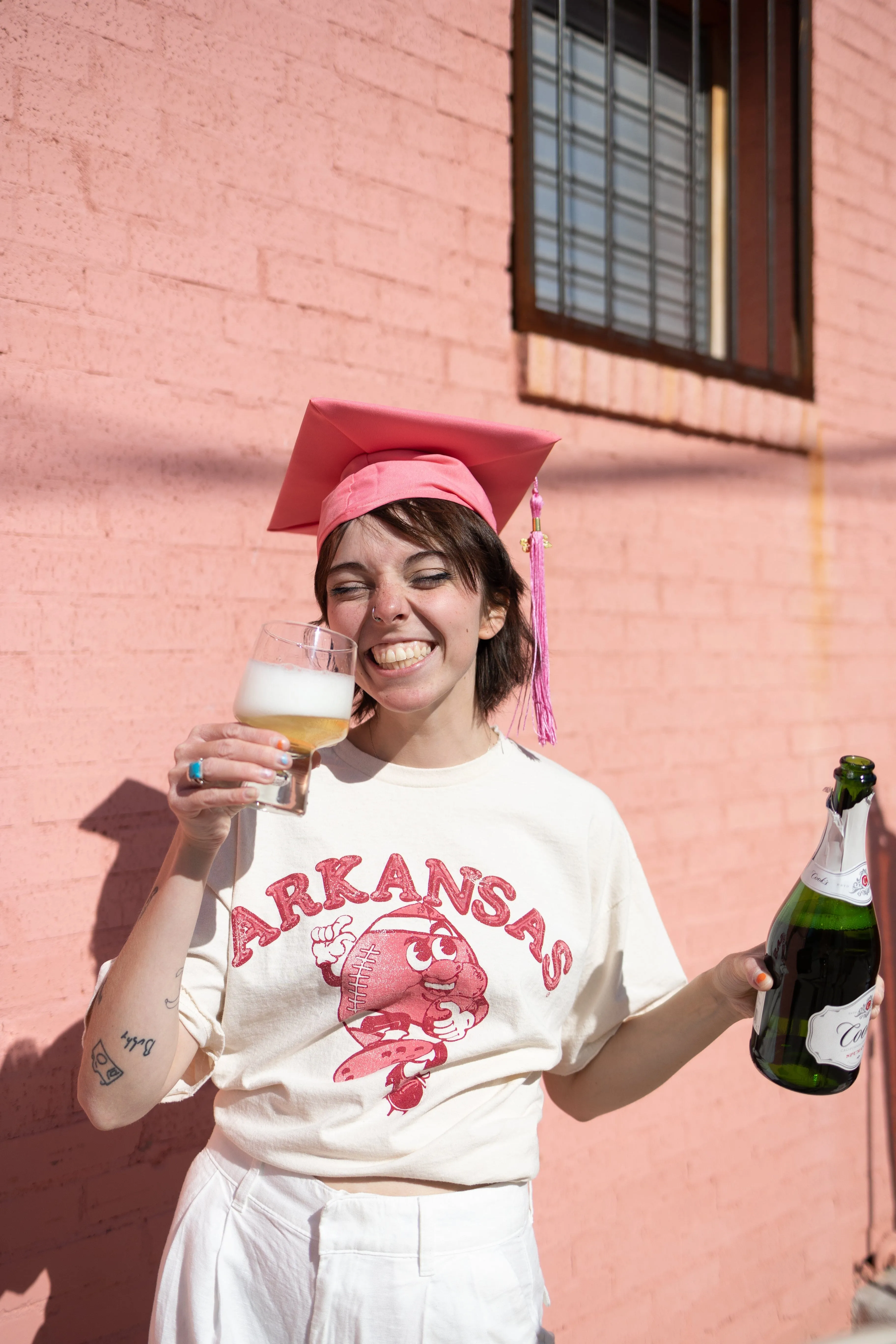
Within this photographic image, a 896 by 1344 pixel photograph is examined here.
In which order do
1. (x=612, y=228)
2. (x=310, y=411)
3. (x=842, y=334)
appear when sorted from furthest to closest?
(x=842, y=334) < (x=612, y=228) < (x=310, y=411)

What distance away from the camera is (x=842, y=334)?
3615 mm

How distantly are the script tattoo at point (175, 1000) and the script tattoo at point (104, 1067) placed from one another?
0.11 metres

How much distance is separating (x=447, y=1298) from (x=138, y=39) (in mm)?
2591

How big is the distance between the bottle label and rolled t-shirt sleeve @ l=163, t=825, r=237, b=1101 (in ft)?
3.29

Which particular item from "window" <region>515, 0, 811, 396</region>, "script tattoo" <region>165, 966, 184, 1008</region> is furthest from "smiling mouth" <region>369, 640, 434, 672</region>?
"window" <region>515, 0, 811, 396</region>

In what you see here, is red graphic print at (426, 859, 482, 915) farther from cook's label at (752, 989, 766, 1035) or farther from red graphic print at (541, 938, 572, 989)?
cook's label at (752, 989, 766, 1035)

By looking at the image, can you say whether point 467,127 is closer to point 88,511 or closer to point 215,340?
point 215,340

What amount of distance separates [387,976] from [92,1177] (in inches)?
44.4

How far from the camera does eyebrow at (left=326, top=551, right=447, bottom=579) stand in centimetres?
164

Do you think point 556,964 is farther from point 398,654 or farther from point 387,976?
point 398,654

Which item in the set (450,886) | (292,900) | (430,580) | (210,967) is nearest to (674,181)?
(430,580)

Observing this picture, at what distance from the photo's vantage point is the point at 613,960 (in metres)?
1.80

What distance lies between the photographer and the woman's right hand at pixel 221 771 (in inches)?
49.9

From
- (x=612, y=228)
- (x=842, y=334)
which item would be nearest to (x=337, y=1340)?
(x=612, y=228)
